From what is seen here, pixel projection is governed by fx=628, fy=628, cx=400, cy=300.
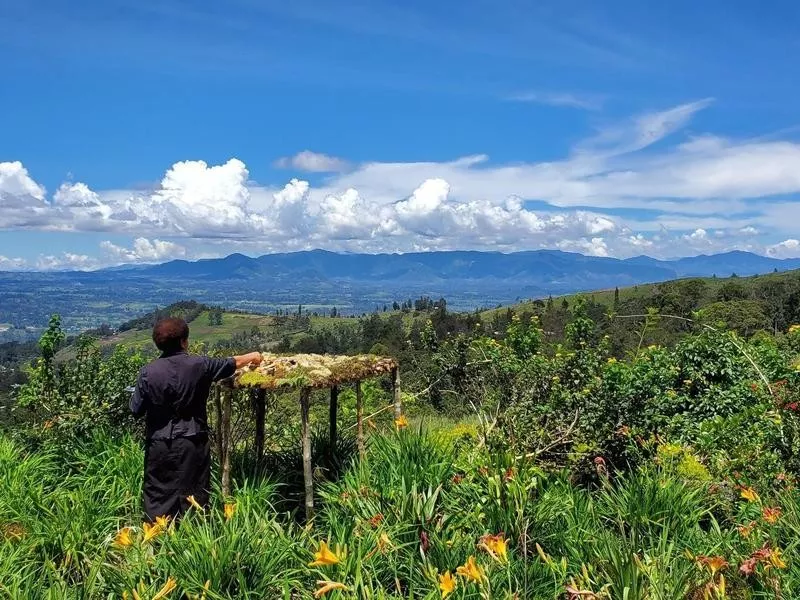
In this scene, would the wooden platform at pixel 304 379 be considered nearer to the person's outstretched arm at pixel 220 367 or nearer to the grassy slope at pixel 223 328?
the person's outstretched arm at pixel 220 367

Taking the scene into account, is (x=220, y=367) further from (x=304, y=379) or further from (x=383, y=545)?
(x=383, y=545)

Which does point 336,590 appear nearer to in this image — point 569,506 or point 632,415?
point 569,506

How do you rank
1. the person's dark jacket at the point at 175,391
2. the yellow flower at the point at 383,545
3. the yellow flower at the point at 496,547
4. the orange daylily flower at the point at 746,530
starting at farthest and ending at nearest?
the person's dark jacket at the point at 175,391 → the orange daylily flower at the point at 746,530 → the yellow flower at the point at 383,545 → the yellow flower at the point at 496,547

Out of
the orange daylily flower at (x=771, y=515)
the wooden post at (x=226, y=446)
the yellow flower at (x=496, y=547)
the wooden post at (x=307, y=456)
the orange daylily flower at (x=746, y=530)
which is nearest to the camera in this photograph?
the yellow flower at (x=496, y=547)

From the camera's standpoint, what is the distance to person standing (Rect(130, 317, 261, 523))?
5.49 metres

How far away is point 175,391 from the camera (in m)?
5.47

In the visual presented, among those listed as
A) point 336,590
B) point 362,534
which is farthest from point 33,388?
point 336,590

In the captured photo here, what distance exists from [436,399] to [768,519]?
44.4 ft

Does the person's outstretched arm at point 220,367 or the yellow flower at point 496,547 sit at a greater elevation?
the person's outstretched arm at point 220,367

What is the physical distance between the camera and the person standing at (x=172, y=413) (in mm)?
5492

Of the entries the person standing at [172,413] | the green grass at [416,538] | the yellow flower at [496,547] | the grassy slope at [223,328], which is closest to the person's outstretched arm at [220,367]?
the person standing at [172,413]

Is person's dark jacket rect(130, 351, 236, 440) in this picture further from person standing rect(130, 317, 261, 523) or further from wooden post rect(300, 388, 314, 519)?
wooden post rect(300, 388, 314, 519)

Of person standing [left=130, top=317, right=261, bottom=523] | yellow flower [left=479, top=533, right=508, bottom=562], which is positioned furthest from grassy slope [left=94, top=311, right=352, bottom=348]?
yellow flower [left=479, top=533, right=508, bottom=562]

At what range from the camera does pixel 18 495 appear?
6.14 metres
